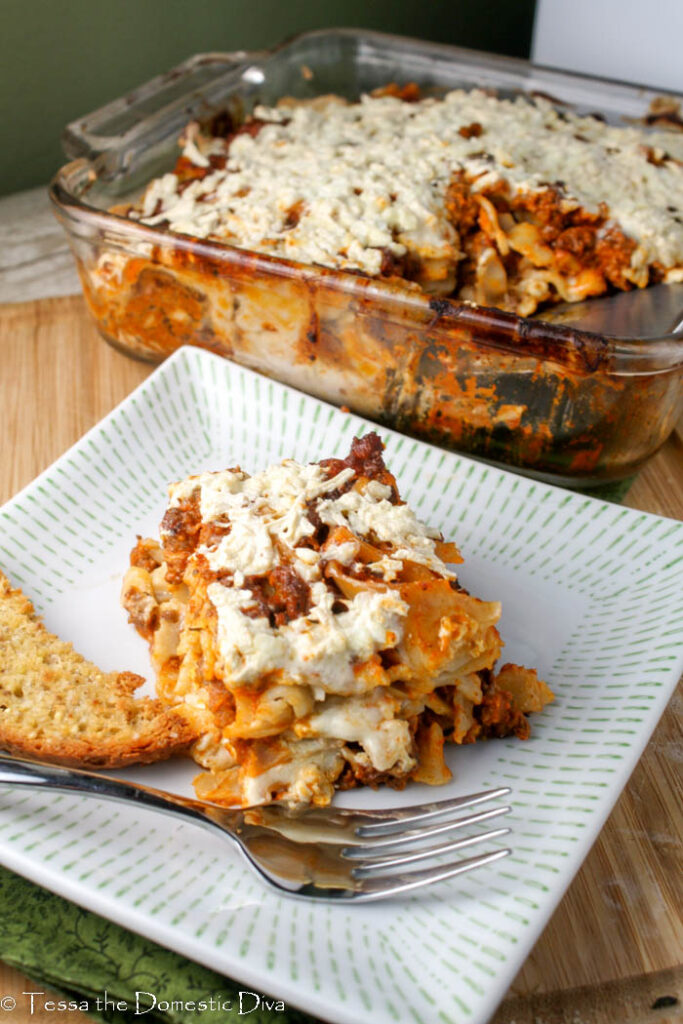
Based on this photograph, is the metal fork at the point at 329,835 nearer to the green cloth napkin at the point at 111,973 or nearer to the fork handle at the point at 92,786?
the fork handle at the point at 92,786

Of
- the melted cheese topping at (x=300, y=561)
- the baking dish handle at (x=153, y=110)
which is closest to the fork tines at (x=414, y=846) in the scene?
the melted cheese topping at (x=300, y=561)

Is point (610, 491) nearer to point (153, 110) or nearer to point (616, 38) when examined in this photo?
point (153, 110)

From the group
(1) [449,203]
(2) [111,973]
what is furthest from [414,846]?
(1) [449,203]

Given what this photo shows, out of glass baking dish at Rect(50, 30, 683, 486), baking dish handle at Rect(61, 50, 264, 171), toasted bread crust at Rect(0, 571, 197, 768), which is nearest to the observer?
toasted bread crust at Rect(0, 571, 197, 768)

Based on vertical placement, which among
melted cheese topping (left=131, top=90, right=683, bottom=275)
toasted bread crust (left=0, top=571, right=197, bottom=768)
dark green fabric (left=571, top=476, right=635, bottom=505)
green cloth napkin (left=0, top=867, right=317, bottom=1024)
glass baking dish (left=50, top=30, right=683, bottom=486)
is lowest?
green cloth napkin (left=0, top=867, right=317, bottom=1024)

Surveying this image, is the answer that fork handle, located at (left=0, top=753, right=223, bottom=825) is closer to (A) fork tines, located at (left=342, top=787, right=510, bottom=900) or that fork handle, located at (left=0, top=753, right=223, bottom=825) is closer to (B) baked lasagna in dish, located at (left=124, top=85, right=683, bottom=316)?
(A) fork tines, located at (left=342, top=787, right=510, bottom=900)

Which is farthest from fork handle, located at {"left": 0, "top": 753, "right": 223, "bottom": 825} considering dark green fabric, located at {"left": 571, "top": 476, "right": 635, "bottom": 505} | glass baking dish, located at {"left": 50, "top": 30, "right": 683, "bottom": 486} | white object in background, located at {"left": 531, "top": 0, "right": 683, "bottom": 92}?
white object in background, located at {"left": 531, "top": 0, "right": 683, "bottom": 92}
